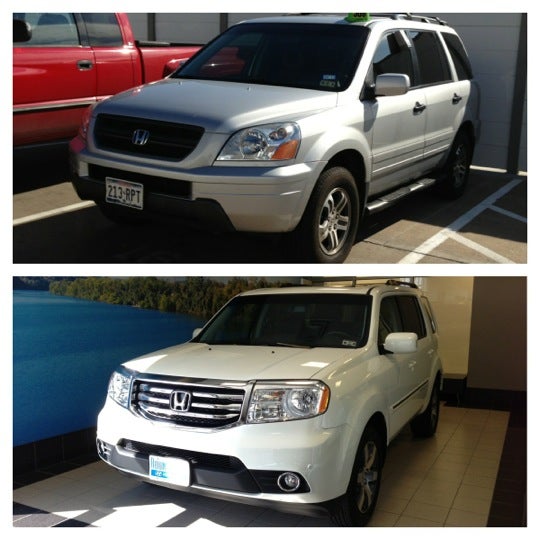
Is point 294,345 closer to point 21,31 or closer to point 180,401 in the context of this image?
point 180,401

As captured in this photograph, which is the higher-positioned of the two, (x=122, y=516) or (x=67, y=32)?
(x=67, y=32)

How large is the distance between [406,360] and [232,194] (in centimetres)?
200

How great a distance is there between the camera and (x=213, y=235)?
16.8 feet

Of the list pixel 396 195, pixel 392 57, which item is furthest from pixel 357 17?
Result: pixel 396 195

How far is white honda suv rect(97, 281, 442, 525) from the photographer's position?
11.7 feet

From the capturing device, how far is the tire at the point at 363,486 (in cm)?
377

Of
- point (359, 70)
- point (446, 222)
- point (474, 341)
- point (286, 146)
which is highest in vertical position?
point (359, 70)

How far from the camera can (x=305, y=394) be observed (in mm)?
3648

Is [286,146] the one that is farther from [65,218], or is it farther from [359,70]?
[65,218]

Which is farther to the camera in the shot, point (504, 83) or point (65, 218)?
point (504, 83)

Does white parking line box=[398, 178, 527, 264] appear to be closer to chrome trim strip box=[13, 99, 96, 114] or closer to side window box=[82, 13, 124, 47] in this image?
chrome trim strip box=[13, 99, 96, 114]

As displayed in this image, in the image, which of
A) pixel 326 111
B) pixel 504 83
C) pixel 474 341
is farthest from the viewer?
pixel 474 341
